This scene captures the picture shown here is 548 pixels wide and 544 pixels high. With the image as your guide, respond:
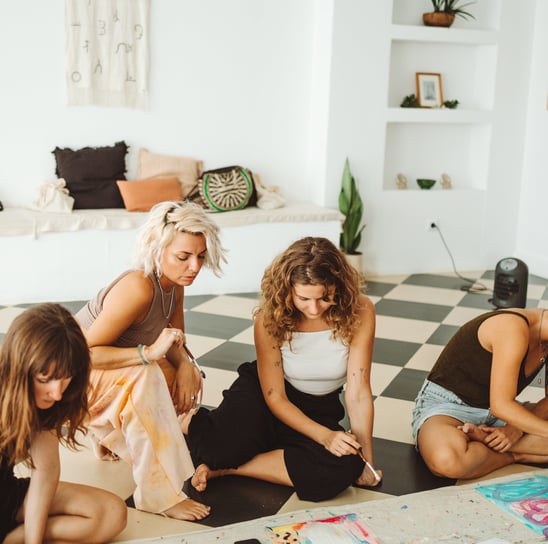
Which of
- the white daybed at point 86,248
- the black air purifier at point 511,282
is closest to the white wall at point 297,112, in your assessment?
the white daybed at point 86,248

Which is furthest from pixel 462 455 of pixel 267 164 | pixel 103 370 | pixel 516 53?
pixel 516 53

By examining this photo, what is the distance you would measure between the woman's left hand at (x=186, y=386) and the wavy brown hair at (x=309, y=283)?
0.85ft

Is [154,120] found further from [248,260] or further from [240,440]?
[240,440]

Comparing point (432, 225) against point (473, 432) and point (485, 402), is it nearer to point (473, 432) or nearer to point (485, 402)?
point (485, 402)

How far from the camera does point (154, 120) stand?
482 cm

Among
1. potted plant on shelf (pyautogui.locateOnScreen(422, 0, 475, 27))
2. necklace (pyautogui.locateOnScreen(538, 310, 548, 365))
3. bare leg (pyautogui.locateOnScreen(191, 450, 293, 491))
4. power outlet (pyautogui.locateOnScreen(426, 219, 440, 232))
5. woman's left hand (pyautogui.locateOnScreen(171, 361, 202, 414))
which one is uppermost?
potted plant on shelf (pyautogui.locateOnScreen(422, 0, 475, 27))

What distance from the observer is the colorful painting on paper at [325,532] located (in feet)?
6.54

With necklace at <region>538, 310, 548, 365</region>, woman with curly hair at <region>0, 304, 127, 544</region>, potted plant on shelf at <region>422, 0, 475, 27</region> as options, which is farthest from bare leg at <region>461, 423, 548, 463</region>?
potted plant on shelf at <region>422, 0, 475, 27</region>

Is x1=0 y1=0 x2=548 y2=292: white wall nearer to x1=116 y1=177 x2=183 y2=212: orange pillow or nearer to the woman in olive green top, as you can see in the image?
x1=116 y1=177 x2=183 y2=212: orange pillow

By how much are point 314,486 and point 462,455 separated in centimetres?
46

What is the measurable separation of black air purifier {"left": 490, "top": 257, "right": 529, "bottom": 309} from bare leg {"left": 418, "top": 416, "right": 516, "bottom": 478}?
2.07 m

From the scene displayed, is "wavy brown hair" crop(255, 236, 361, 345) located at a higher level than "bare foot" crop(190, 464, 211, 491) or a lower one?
higher

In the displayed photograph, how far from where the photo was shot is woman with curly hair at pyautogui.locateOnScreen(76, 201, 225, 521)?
6.90 ft

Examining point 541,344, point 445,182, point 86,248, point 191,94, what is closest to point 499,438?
point 541,344
